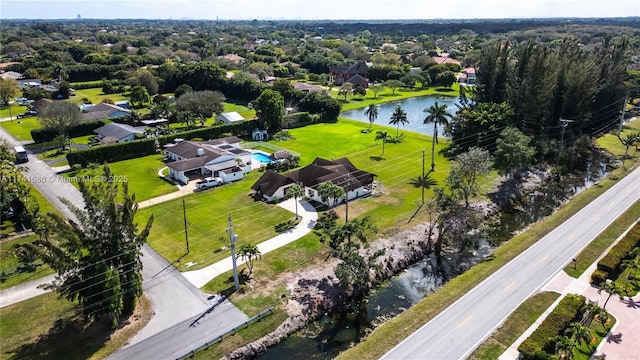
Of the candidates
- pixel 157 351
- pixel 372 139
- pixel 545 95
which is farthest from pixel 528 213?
pixel 157 351

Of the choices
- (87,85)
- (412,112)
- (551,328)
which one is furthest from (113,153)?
(87,85)

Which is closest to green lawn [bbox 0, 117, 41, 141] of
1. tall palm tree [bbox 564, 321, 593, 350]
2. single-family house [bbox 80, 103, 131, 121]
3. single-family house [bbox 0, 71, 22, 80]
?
single-family house [bbox 80, 103, 131, 121]

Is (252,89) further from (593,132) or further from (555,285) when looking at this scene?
(555,285)

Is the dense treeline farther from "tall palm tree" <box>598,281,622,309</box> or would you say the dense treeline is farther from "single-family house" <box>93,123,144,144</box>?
"single-family house" <box>93,123,144,144</box>

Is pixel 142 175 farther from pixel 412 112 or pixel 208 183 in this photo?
pixel 412 112

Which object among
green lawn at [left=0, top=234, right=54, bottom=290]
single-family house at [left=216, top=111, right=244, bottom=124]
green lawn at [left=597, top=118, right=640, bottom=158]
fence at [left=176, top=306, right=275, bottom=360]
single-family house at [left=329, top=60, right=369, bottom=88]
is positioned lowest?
fence at [left=176, top=306, right=275, bottom=360]

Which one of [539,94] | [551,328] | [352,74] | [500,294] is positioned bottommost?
[500,294]

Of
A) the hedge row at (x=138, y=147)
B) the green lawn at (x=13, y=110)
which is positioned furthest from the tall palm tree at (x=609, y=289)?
the green lawn at (x=13, y=110)
